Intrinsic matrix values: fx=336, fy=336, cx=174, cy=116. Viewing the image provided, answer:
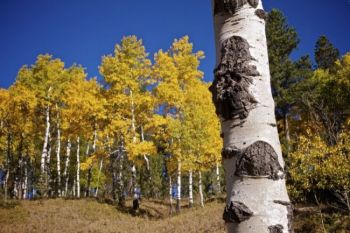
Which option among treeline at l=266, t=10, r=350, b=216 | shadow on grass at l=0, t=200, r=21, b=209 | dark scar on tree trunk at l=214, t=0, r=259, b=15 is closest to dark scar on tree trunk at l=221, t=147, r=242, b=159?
dark scar on tree trunk at l=214, t=0, r=259, b=15

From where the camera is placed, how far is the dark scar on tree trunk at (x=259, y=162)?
1296 mm

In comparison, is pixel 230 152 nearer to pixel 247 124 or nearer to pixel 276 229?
pixel 247 124

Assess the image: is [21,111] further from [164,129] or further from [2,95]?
[164,129]

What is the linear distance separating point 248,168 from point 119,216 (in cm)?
1806

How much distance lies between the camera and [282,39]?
A: 29203 millimetres

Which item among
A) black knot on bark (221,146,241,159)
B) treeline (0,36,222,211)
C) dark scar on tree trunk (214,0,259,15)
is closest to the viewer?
black knot on bark (221,146,241,159)

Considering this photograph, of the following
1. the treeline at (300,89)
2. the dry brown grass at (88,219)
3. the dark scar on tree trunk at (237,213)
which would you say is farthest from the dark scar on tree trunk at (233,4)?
the treeline at (300,89)

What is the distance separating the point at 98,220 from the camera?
55.2ft

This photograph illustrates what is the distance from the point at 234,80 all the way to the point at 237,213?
551 millimetres

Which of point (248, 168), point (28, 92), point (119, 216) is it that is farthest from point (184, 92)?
point (248, 168)

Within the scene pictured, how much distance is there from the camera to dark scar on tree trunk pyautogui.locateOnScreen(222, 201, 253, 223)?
127 centimetres

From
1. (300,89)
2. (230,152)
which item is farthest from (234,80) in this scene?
(300,89)

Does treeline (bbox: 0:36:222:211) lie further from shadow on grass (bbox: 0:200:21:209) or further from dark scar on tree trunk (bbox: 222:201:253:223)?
dark scar on tree trunk (bbox: 222:201:253:223)

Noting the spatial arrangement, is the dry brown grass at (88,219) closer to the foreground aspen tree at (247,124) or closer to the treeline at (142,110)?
the treeline at (142,110)
